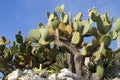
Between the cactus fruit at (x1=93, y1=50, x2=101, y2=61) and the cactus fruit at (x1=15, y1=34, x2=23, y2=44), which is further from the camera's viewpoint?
the cactus fruit at (x1=15, y1=34, x2=23, y2=44)

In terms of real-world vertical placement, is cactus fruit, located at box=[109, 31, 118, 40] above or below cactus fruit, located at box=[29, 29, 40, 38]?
below

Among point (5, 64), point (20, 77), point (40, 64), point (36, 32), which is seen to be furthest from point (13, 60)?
point (20, 77)

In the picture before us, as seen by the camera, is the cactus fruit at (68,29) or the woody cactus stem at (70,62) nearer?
the cactus fruit at (68,29)

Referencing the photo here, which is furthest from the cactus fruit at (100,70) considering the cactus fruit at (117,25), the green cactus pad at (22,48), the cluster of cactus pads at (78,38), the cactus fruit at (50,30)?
the green cactus pad at (22,48)

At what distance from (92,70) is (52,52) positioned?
65.5 inches

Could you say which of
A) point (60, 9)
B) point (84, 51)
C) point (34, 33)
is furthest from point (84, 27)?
point (34, 33)

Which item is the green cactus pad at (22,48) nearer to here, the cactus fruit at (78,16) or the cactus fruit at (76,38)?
the cactus fruit at (78,16)

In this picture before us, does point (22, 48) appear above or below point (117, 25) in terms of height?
above

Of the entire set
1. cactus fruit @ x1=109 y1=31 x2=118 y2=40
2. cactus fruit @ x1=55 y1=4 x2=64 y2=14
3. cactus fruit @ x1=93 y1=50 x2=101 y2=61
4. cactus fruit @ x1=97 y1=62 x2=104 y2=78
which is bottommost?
cactus fruit @ x1=97 y1=62 x2=104 y2=78

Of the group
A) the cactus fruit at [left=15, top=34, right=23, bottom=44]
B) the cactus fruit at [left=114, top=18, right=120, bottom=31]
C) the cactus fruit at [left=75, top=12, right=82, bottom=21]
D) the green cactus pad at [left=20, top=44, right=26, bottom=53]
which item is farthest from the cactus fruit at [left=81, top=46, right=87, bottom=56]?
the cactus fruit at [left=15, top=34, right=23, bottom=44]

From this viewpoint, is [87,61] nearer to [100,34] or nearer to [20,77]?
[100,34]

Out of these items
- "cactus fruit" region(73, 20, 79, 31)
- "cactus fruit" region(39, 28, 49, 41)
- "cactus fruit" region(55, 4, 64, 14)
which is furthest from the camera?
"cactus fruit" region(55, 4, 64, 14)

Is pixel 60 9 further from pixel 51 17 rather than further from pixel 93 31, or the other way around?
pixel 93 31

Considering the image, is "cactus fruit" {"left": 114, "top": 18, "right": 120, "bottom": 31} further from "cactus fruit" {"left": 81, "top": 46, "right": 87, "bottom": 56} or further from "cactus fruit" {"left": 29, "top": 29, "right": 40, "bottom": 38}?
"cactus fruit" {"left": 29, "top": 29, "right": 40, "bottom": 38}
